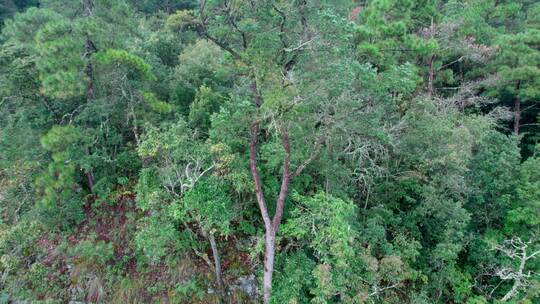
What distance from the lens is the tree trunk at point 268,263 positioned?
905 centimetres

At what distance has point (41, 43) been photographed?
360 inches

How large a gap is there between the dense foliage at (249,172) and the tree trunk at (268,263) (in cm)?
6

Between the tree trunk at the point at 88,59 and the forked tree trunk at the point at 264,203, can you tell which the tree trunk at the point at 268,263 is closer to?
the forked tree trunk at the point at 264,203

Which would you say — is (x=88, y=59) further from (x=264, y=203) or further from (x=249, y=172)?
(x=264, y=203)

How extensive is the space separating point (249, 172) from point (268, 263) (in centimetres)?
267

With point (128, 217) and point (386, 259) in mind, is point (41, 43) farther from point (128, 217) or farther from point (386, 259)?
point (386, 259)

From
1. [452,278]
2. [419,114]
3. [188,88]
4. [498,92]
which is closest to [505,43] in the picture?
[498,92]

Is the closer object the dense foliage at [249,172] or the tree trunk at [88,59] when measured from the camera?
the dense foliage at [249,172]

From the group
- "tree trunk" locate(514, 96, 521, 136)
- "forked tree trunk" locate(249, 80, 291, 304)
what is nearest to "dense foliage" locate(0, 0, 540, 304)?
"forked tree trunk" locate(249, 80, 291, 304)

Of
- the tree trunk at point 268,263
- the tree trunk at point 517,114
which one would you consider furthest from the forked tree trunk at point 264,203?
the tree trunk at point 517,114

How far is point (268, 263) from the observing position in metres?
9.15

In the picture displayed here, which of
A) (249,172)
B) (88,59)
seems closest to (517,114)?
(249,172)

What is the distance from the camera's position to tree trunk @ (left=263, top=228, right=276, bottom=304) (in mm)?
9055

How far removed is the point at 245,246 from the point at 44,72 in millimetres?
7811
